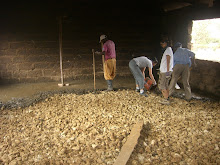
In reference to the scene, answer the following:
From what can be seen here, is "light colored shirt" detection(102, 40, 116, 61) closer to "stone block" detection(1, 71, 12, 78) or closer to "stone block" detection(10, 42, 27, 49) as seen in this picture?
"stone block" detection(10, 42, 27, 49)

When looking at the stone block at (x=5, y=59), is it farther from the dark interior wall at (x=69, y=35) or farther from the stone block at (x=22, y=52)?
the stone block at (x=22, y=52)

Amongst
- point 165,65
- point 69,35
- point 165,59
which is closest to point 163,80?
point 165,65

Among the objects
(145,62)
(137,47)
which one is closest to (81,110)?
(145,62)

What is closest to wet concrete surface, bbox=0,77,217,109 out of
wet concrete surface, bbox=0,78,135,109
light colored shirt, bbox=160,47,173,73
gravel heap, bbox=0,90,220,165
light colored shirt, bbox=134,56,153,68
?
wet concrete surface, bbox=0,78,135,109

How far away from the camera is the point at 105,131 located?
3432mm

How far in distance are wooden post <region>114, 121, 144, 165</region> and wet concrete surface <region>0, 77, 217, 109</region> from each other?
2375 millimetres

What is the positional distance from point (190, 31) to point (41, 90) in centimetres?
495

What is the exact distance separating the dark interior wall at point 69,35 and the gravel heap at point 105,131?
8.19 ft

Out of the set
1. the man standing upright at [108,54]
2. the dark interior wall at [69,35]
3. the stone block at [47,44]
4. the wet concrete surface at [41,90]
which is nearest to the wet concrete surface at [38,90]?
the wet concrete surface at [41,90]

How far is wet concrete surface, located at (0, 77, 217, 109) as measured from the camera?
5.01 m

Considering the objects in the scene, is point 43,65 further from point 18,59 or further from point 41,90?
point 41,90

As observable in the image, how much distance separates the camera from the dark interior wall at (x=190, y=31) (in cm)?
544

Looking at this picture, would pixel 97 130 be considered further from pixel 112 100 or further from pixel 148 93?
pixel 148 93

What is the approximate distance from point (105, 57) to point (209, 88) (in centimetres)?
303
